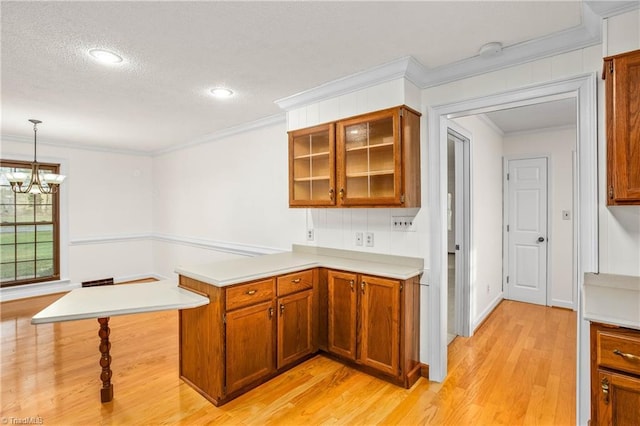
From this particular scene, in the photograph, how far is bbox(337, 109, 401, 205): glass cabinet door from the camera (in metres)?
2.55

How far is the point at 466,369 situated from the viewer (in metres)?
2.83

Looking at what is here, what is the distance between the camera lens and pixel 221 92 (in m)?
3.12

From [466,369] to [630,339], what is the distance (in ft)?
5.07

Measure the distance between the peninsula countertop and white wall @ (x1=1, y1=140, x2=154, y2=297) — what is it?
13.0 ft

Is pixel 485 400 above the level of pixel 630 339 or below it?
below

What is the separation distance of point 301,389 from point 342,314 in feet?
2.13

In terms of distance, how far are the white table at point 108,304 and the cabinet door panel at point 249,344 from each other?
0.94ft

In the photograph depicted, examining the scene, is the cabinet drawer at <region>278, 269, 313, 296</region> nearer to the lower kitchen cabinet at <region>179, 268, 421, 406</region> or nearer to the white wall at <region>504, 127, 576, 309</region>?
the lower kitchen cabinet at <region>179, 268, 421, 406</region>

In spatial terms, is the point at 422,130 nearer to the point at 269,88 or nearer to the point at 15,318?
the point at 269,88

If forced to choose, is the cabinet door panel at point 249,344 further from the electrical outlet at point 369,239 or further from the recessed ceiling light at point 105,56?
the recessed ceiling light at point 105,56

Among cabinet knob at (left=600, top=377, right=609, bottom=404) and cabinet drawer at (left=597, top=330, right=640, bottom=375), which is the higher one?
cabinet drawer at (left=597, top=330, right=640, bottom=375)

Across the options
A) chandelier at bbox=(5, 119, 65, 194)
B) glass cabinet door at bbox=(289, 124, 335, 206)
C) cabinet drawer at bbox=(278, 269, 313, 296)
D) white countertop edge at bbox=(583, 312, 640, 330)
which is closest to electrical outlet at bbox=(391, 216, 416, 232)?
glass cabinet door at bbox=(289, 124, 335, 206)

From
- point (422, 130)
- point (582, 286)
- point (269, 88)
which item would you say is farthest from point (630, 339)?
point (269, 88)

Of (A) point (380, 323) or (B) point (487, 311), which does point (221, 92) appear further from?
(B) point (487, 311)
